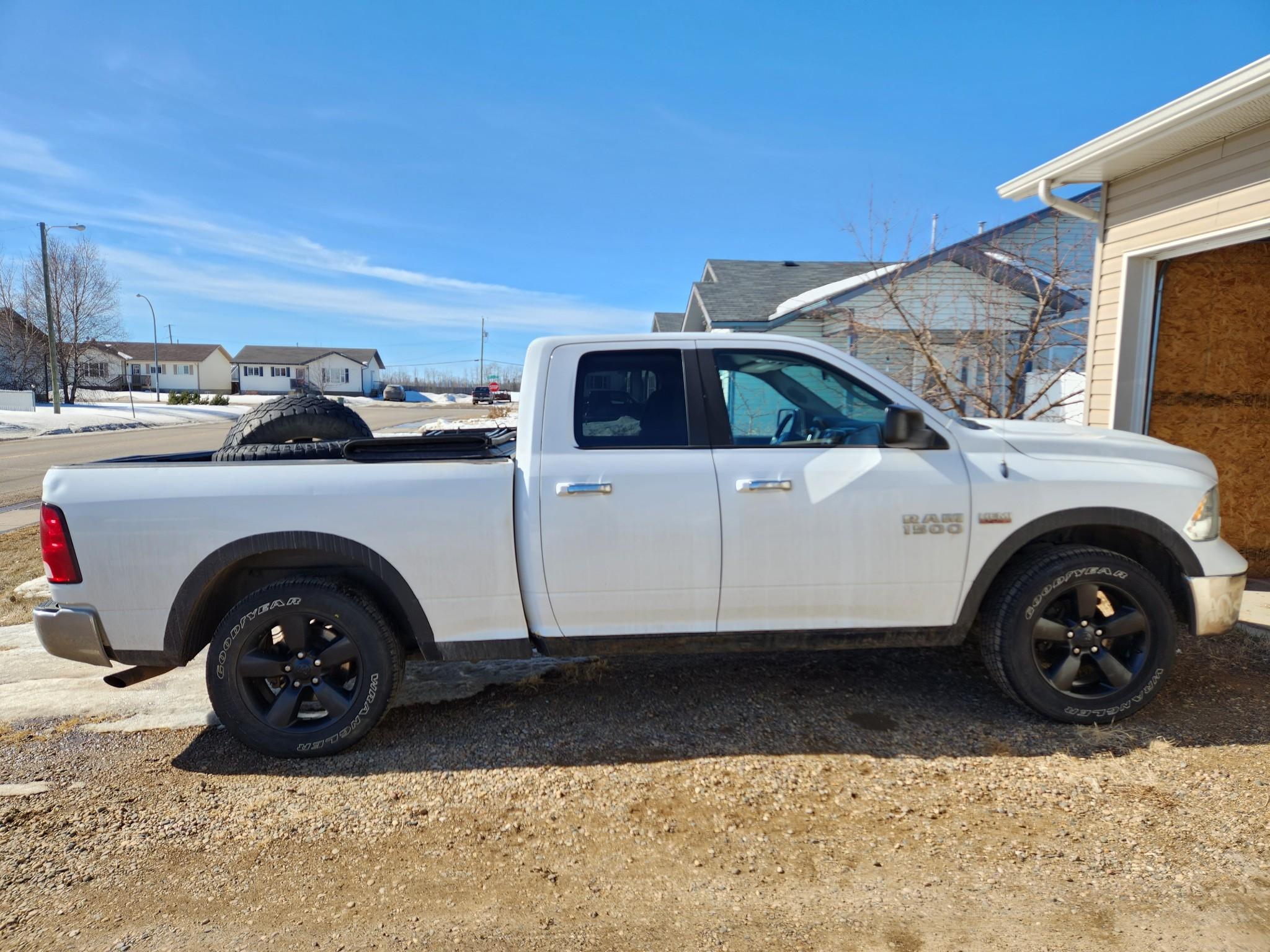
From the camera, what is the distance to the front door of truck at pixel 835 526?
344 cm

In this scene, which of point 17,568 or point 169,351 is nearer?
point 17,568

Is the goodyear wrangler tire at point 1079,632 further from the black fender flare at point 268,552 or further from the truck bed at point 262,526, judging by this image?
the black fender flare at point 268,552

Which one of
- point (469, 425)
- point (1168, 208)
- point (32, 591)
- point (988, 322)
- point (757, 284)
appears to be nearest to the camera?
point (1168, 208)

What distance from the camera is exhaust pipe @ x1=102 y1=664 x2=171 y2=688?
11.5ft

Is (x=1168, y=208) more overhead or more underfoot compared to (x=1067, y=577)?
more overhead

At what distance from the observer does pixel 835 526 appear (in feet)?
11.4

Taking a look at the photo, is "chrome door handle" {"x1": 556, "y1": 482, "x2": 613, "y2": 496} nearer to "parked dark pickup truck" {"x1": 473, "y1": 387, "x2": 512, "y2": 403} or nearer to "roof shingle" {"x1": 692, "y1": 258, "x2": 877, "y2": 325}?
"roof shingle" {"x1": 692, "y1": 258, "x2": 877, "y2": 325}

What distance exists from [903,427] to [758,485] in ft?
2.19

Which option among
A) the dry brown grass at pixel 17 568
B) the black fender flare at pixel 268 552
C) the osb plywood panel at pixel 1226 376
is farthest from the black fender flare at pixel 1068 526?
the dry brown grass at pixel 17 568

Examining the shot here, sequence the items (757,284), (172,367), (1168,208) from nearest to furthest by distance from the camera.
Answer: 1. (1168,208)
2. (757,284)
3. (172,367)

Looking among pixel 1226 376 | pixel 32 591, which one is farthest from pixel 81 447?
pixel 1226 376

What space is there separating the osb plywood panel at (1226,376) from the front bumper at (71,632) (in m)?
7.47

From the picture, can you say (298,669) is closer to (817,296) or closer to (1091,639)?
(1091,639)

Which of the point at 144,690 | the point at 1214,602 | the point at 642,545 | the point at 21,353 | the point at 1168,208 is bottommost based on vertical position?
the point at 144,690
